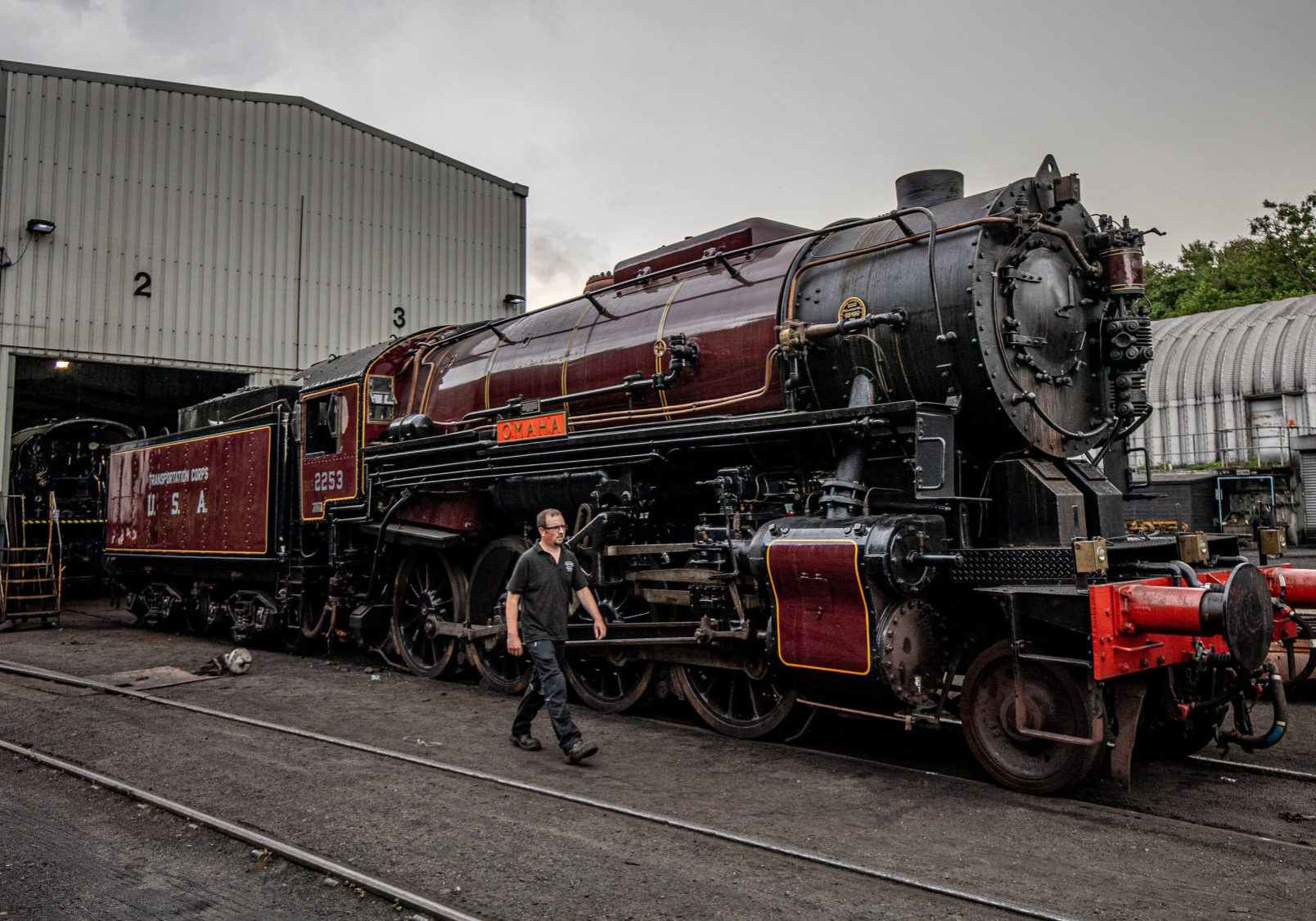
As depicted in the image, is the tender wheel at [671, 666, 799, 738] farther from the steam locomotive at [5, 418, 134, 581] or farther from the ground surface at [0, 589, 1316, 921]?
the steam locomotive at [5, 418, 134, 581]

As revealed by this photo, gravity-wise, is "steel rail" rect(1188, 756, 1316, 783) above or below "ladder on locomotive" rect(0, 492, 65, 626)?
below

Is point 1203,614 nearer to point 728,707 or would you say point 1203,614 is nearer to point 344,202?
point 728,707

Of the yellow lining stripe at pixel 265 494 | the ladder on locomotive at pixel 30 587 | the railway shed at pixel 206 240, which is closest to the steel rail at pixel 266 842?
the yellow lining stripe at pixel 265 494

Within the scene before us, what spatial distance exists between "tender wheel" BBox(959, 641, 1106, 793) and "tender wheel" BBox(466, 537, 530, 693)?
367cm

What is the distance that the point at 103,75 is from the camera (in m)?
15.3

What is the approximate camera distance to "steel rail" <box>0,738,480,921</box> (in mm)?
3465

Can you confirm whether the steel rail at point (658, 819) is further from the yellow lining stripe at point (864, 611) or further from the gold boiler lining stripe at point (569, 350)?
the gold boiler lining stripe at point (569, 350)

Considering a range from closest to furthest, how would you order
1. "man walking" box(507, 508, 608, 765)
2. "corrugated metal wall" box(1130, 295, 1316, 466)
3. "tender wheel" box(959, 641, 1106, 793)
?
"tender wheel" box(959, 641, 1106, 793) < "man walking" box(507, 508, 608, 765) < "corrugated metal wall" box(1130, 295, 1316, 466)

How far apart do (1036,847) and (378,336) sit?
16.4 meters

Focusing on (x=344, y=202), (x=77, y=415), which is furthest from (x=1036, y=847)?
(x=77, y=415)

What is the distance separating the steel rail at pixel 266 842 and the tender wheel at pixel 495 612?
289 cm

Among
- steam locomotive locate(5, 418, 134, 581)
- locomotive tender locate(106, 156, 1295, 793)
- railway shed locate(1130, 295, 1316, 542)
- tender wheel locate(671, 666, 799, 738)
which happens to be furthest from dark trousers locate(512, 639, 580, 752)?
railway shed locate(1130, 295, 1316, 542)

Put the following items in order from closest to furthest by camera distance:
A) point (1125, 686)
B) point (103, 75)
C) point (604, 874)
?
1. point (604, 874)
2. point (1125, 686)
3. point (103, 75)

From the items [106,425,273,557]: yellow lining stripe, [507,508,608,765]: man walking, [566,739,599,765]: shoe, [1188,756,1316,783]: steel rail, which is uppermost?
[106,425,273,557]: yellow lining stripe
